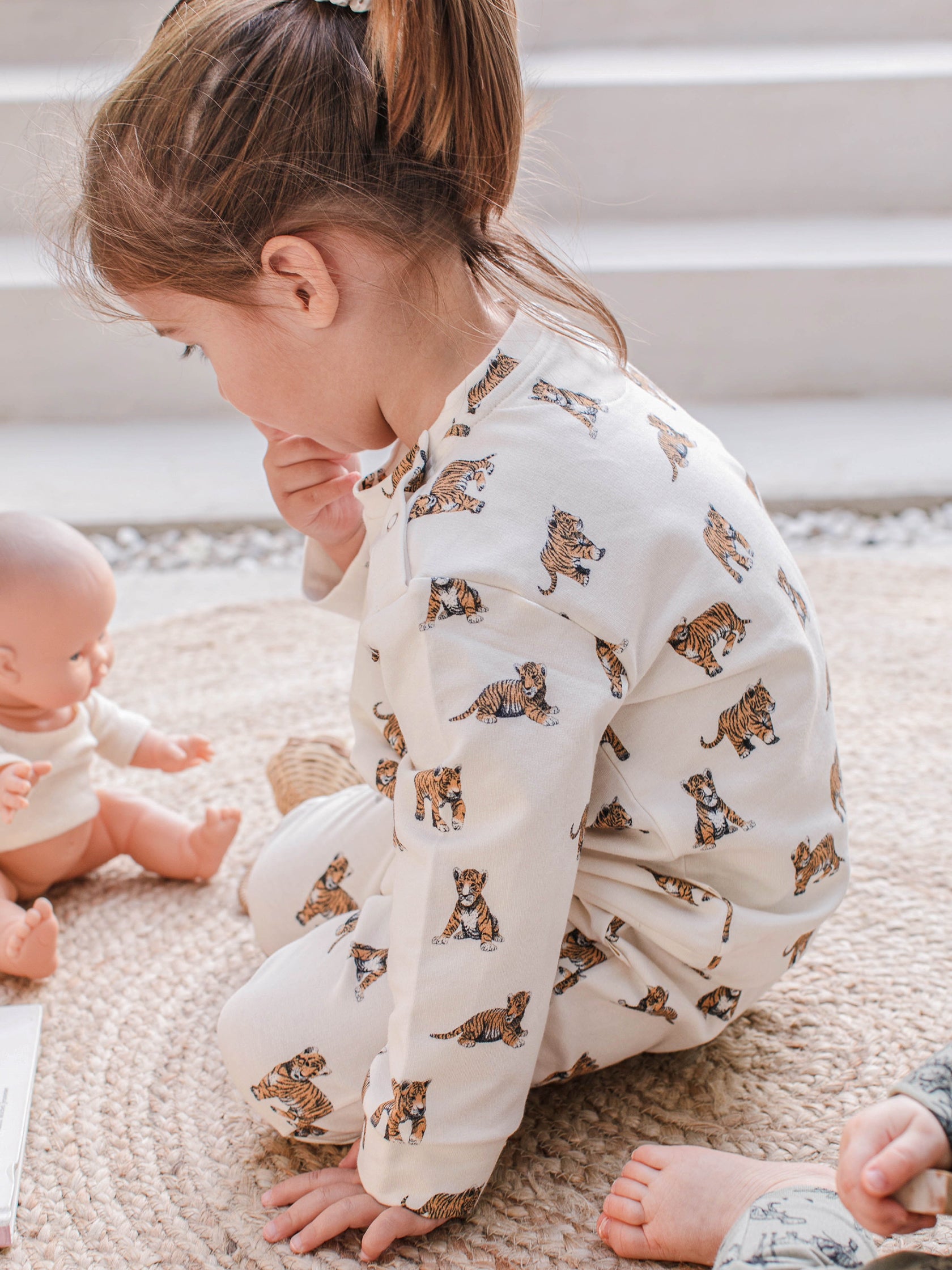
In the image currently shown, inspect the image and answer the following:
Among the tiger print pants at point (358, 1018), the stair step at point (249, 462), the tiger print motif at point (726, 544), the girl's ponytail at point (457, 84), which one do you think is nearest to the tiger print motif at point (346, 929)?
the tiger print pants at point (358, 1018)

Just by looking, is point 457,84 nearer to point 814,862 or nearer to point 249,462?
point 814,862

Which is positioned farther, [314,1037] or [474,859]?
[314,1037]

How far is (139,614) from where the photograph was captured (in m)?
1.80

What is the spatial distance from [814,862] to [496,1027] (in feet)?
0.80

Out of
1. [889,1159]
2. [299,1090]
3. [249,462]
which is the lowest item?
[249,462]

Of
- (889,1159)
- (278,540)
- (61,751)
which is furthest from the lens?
(278,540)

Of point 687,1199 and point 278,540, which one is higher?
point 687,1199

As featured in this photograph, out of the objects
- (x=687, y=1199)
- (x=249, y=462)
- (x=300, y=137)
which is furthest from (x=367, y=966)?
(x=249, y=462)

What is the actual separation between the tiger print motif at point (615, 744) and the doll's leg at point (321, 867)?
0.25m

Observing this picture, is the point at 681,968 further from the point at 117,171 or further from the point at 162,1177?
the point at 117,171

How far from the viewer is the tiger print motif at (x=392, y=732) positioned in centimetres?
76

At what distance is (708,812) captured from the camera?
731 mm

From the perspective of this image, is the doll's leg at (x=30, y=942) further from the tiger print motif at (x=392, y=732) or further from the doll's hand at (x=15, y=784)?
the tiger print motif at (x=392, y=732)

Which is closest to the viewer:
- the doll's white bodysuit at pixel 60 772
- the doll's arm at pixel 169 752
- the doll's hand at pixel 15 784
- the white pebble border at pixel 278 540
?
the doll's hand at pixel 15 784
